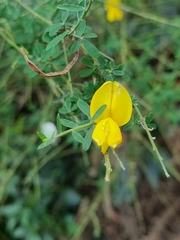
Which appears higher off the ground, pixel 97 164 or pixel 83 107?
pixel 83 107

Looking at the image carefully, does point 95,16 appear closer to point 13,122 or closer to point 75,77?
point 75,77

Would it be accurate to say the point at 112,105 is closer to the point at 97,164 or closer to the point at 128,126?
the point at 128,126

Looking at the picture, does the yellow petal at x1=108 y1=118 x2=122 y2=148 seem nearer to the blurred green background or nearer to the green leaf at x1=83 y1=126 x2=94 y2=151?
the green leaf at x1=83 y1=126 x2=94 y2=151

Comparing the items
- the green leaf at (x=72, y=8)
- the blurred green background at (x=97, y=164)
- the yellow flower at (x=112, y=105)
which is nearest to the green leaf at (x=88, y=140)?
the yellow flower at (x=112, y=105)

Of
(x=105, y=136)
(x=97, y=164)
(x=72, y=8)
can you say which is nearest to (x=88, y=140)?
(x=105, y=136)

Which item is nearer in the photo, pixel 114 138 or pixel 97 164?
pixel 114 138

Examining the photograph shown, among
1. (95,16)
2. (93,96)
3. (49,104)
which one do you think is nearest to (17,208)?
(49,104)
